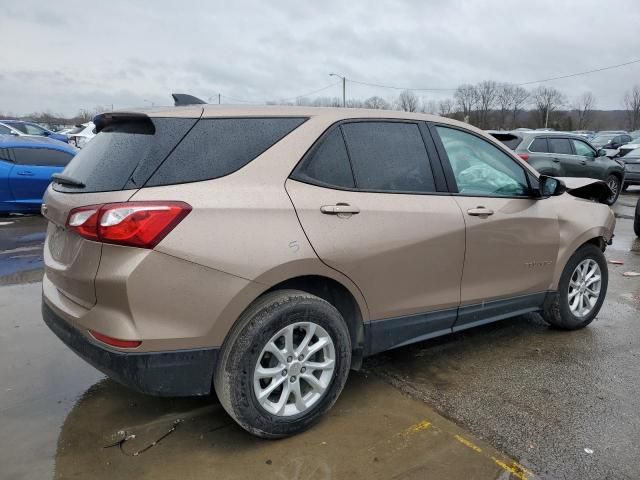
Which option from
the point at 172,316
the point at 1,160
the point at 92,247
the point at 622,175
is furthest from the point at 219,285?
the point at 622,175

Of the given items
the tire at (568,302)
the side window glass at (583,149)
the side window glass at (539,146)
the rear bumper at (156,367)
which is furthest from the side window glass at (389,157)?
the side window glass at (583,149)

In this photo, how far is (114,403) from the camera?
3.21 m

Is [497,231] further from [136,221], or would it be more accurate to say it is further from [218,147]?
[136,221]

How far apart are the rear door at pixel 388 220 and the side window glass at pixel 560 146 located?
376 inches

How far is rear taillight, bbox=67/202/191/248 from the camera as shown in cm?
235

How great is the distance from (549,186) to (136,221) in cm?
315

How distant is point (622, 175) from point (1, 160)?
548 inches

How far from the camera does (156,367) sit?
8.00ft

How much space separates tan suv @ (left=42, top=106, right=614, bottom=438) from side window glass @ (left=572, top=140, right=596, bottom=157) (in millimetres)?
10058

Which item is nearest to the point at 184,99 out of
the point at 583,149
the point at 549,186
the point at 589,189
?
the point at 549,186

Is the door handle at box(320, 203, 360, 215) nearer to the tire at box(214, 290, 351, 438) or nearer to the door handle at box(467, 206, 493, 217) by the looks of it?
the tire at box(214, 290, 351, 438)

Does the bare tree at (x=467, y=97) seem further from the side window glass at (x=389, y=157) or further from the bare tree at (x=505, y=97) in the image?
the side window glass at (x=389, y=157)

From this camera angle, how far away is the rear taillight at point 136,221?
7.71ft

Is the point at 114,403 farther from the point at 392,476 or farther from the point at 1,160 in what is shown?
the point at 1,160
